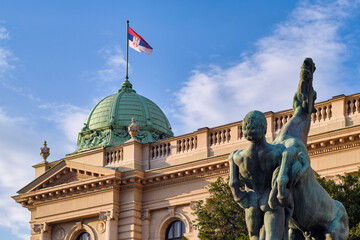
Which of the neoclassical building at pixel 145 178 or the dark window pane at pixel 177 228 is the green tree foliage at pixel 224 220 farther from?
the dark window pane at pixel 177 228

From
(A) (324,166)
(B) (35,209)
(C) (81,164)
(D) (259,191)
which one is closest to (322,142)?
(A) (324,166)

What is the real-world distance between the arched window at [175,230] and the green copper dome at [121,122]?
6664 millimetres

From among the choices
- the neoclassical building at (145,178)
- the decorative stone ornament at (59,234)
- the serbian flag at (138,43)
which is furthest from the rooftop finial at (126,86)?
the decorative stone ornament at (59,234)

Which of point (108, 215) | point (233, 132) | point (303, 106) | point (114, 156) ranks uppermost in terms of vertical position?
point (114, 156)

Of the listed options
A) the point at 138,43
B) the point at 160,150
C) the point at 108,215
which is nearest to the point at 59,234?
the point at 108,215

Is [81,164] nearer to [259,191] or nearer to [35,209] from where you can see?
[35,209]

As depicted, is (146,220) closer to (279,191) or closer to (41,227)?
(41,227)

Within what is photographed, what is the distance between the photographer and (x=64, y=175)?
132 feet

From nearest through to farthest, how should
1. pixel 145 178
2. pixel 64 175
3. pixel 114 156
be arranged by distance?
pixel 145 178 → pixel 114 156 → pixel 64 175

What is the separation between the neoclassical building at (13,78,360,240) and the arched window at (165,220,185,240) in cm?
4

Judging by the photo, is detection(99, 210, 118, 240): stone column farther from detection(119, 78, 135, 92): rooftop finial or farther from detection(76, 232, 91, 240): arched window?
detection(119, 78, 135, 92): rooftop finial

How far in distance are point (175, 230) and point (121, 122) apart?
29.3 ft

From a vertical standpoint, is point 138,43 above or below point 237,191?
above

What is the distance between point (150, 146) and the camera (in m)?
39.0
